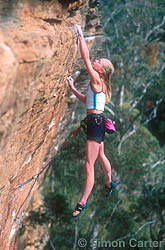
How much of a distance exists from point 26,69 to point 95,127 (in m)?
1.32

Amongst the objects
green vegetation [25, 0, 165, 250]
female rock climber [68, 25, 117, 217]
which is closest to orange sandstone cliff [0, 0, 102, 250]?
female rock climber [68, 25, 117, 217]

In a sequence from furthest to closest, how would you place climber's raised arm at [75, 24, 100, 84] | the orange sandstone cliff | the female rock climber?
the female rock climber < climber's raised arm at [75, 24, 100, 84] < the orange sandstone cliff

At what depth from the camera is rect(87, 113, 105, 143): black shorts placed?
295 centimetres

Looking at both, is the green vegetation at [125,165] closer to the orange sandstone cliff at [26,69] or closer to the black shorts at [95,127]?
the black shorts at [95,127]

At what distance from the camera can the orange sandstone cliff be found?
1765 mm

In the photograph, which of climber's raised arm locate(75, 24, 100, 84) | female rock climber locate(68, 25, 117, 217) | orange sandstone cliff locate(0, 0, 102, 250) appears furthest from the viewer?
female rock climber locate(68, 25, 117, 217)

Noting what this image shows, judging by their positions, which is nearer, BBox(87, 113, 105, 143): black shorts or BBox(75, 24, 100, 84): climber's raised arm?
BBox(75, 24, 100, 84): climber's raised arm

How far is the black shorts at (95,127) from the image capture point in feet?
9.69

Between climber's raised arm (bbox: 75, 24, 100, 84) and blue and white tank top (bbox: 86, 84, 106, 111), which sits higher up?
climber's raised arm (bbox: 75, 24, 100, 84)

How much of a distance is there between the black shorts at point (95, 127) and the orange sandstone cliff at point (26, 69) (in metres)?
0.48

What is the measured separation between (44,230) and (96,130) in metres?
7.05

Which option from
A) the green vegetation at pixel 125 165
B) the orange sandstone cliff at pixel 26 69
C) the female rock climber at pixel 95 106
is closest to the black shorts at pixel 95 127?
the female rock climber at pixel 95 106

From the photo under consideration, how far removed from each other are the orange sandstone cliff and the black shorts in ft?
1.59

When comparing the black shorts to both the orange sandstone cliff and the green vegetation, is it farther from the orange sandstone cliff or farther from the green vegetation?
the green vegetation
